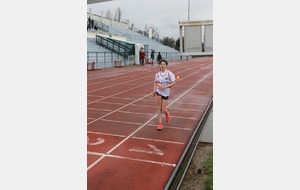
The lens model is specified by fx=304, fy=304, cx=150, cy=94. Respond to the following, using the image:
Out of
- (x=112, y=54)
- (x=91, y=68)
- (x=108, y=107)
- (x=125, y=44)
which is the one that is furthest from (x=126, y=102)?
(x=125, y=44)

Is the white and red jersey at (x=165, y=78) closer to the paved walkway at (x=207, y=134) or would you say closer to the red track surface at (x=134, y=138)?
the red track surface at (x=134, y=138)

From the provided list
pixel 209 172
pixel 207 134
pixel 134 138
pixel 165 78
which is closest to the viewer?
pixel 209 172

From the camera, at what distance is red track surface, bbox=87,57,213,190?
4.03 m

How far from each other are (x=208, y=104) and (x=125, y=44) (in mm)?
19264

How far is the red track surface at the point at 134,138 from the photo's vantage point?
4.03 meters

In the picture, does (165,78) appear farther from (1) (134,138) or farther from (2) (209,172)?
(2) (209,172)

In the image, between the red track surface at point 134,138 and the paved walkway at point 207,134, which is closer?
the red track surface at point 134,138

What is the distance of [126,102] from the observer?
933cm

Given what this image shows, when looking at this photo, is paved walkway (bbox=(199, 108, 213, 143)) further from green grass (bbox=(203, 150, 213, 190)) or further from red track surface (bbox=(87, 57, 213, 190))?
green grass (bbox=(203, 150, 213, 190))

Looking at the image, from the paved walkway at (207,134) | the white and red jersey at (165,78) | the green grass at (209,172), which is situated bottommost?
the green grass at (209,172)

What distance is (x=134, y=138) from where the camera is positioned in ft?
18.7

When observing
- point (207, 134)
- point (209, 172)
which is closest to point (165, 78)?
point (207, 134)

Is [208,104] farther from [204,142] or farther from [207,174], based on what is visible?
[207,174]

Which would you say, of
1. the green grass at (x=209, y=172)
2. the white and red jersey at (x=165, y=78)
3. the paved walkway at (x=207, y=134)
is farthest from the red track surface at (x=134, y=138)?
the white and red jersey at (x=165, y=78)
